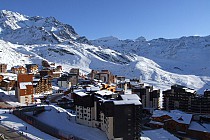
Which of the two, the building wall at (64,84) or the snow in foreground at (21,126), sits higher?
the building wall at (64,84)

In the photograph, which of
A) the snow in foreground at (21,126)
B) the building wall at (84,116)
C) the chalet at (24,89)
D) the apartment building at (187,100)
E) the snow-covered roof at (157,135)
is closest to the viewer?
the snow in foreground at (21,126)

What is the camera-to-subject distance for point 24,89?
2586 inches

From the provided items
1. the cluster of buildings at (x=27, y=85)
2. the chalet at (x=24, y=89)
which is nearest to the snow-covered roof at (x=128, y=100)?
the chalet at (x=24, y=89)

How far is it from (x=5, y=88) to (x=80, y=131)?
39.6m

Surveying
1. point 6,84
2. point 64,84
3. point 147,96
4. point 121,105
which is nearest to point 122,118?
point 121,105

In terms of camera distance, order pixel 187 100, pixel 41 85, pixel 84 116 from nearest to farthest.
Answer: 1. pixel 84 116
2. pixel 187 100
3. pixel 41 85

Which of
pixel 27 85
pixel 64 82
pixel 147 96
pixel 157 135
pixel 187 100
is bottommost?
pixel 157 135

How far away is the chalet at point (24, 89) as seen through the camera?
215 ft

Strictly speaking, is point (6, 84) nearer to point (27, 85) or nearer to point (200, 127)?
point (27, 85)

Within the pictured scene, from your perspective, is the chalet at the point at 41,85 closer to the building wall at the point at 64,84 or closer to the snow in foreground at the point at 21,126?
the building wall at the point at 64,84

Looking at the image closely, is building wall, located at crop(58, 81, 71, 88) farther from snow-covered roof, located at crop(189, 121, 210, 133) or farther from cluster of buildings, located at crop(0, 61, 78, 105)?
snow-covered roof, located at crop(189, 121, 210, 133)

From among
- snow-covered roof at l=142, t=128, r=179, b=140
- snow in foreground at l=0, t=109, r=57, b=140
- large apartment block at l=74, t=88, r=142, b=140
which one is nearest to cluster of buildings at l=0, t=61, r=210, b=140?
large apartment block at l=74, t=88, r=142, b=140

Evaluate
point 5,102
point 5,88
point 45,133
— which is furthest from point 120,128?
point 5,88

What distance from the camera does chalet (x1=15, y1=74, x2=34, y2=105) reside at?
215ft
